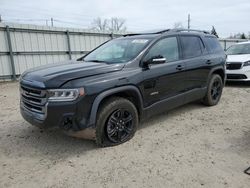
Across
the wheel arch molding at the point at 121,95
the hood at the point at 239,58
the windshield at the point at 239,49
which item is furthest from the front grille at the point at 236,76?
the wheel arch molding at the point at 121,95

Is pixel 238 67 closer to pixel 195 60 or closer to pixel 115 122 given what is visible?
pixel 195 60

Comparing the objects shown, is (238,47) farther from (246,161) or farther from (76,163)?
(76,163)

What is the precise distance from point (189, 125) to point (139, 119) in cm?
115

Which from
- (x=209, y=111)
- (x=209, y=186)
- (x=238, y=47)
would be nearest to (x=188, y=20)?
(x=238, y=47)

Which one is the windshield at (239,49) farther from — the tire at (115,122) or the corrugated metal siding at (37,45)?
the tire at (115,122)

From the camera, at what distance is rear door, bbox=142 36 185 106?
4.14m

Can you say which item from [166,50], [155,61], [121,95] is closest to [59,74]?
[121,95]

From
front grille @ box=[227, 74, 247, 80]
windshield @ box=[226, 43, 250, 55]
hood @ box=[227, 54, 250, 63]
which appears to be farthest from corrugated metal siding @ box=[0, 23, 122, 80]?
front grille @ box=[227, 74, 247, 80]

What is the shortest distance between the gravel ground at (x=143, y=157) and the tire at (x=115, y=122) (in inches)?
5.2

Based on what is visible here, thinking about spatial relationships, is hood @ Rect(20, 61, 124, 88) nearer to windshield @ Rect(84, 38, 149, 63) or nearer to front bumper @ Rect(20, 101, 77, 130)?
front bumper @ Rect(20, 101, 77, 130)

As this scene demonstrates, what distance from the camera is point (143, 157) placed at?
136 inches

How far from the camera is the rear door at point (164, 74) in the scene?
4.14m

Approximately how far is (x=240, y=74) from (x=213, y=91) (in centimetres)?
311

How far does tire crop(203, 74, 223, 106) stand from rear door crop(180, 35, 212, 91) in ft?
1.07
